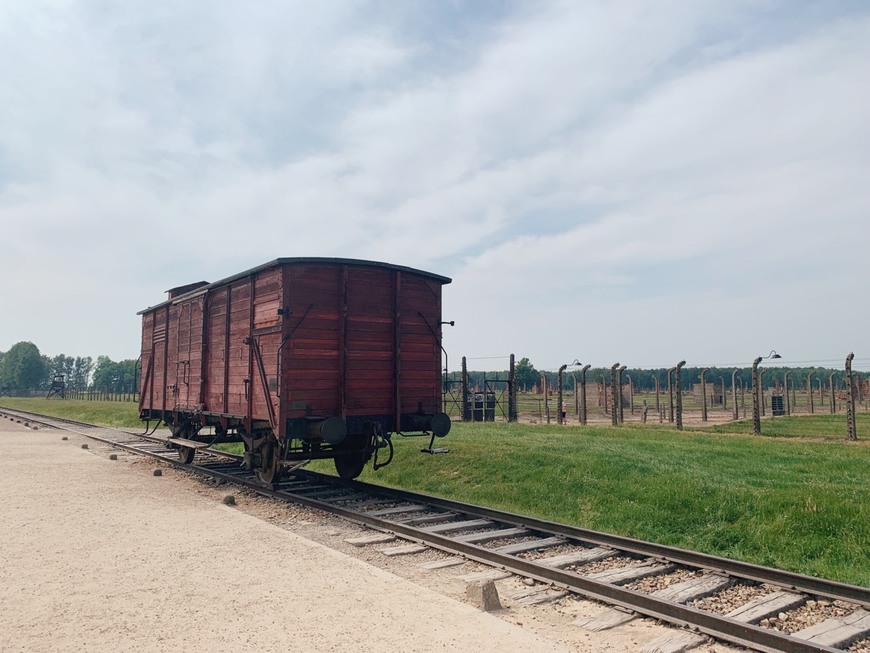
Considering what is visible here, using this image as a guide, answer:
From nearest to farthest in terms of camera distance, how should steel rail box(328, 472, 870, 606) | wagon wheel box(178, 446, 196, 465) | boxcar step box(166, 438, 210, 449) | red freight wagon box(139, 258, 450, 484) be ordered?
steel rail box(328, 472, 870, 606), red freight wagon box(139, 258, 450, 484), boxcar step box(166, 438, 210, 449), wagon wheel box(178, 446, 196, 465)

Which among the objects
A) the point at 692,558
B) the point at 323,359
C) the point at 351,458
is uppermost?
the point at 323,359

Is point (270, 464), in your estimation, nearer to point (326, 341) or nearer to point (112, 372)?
point (326, 341)

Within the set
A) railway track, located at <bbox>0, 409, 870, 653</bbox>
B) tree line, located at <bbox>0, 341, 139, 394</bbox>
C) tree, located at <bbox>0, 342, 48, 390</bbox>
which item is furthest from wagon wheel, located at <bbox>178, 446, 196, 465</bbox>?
tree, located at <bbox>0, 342, 48, 390</bbox>

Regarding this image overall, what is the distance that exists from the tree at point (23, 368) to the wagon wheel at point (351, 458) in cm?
13396

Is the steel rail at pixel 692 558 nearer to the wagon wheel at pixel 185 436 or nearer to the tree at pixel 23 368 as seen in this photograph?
the wagon wheel at pixel 185 436

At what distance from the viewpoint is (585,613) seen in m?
5.38

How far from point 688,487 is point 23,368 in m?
140

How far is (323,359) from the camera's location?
10.3 meters

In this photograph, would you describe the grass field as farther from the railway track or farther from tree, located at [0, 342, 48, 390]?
tree, located at [0, 342, 48, 390]

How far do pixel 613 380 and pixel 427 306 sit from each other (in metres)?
12.3

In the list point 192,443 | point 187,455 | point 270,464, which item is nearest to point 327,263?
point 270,464

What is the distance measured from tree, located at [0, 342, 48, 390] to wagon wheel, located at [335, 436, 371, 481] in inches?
5274

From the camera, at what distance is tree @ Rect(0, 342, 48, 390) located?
12225 centimetres

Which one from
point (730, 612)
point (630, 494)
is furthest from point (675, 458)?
point (730, 612)
